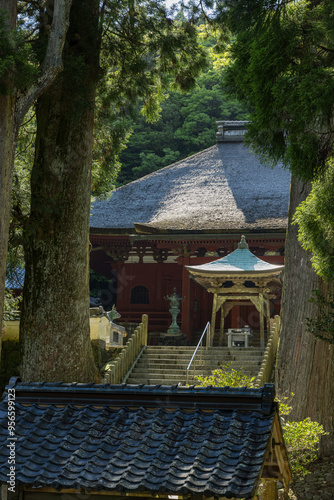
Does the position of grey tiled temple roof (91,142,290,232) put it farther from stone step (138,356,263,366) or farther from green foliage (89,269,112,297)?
stone step (138,356,263,366)

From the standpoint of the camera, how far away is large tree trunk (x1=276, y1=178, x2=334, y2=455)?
32.9 feet

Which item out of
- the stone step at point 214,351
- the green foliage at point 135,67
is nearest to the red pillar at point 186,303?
the stone step at point 214,351

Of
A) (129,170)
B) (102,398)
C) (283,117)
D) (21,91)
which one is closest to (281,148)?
(283,117)

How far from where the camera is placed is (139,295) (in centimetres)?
2144

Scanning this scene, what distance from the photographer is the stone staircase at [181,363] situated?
13811 mm

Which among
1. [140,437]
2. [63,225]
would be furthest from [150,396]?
[63,225]

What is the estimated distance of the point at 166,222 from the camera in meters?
19.7

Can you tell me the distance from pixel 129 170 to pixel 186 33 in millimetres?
19523

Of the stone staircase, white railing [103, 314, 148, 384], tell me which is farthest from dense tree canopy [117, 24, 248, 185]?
the stone staircase

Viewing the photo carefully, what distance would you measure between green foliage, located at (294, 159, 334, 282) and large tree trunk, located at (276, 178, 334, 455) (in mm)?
2561

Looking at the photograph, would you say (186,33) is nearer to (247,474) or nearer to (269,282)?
(269,282)

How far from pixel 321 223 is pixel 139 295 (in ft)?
47.8

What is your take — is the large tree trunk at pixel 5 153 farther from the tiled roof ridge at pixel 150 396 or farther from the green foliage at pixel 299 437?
the green foliage at pixel 299 437

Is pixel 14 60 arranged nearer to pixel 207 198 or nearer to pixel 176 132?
pixel 207 198
